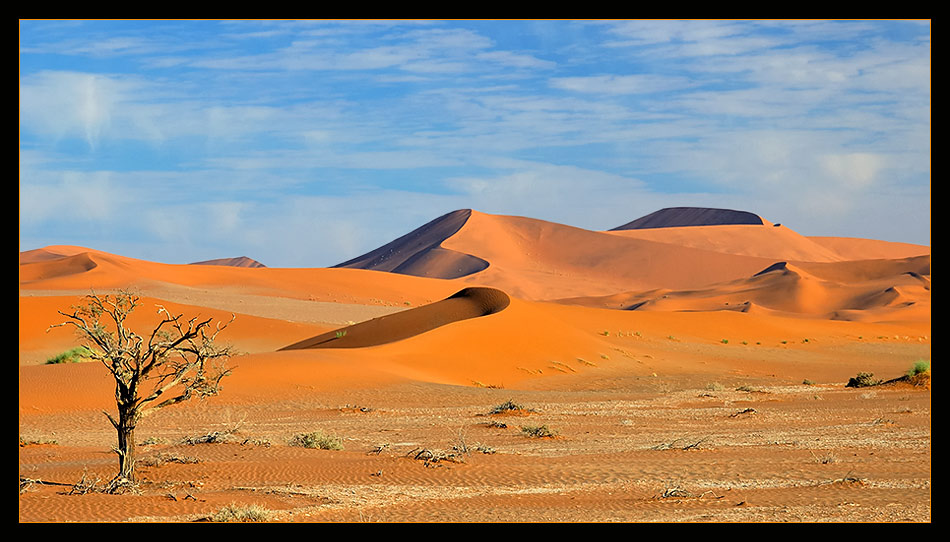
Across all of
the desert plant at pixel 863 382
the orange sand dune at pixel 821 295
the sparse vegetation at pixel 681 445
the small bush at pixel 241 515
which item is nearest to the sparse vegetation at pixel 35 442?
the small bush at pixel 241 515

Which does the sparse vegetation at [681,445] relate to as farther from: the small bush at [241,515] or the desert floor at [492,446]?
the small bush at [241,515]

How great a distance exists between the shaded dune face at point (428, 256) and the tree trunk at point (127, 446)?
9863 centimetres

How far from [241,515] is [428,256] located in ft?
367

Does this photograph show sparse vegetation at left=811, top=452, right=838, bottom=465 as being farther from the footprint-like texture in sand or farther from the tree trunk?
the footprint-like texture in sand

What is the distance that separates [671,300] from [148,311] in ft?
168

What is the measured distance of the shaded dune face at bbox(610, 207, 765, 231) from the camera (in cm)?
15900

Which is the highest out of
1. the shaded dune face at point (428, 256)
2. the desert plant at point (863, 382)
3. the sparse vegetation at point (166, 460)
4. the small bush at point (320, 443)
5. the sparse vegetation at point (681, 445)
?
the shaded dune face at point (428, 256)

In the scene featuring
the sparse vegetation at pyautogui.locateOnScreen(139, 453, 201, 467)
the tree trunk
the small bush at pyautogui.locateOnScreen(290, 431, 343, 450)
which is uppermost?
the tree trunk

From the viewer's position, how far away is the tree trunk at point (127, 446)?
11.2 metres

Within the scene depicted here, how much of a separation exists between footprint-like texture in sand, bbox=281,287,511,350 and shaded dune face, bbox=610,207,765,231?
12092cm

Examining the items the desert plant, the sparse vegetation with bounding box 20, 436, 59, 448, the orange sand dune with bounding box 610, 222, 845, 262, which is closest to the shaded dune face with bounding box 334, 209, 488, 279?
the orange sand dune with bounding box 610, 222, 845, 262

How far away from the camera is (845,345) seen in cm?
4897
